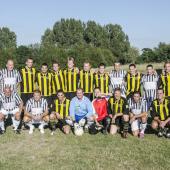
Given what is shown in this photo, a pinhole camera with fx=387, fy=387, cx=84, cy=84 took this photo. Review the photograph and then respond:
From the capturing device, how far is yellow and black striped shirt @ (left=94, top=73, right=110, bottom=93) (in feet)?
30.0

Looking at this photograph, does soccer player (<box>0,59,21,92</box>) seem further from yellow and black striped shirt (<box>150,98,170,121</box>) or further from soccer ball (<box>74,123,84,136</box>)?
yellow and black striped shirt (<box>150,98,170,121</box>)

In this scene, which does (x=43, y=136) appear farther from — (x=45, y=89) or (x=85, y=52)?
(x=85, y=52)

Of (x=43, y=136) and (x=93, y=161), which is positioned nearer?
(x=93, y=161)

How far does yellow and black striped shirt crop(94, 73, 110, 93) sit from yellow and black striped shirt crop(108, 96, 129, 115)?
862mm

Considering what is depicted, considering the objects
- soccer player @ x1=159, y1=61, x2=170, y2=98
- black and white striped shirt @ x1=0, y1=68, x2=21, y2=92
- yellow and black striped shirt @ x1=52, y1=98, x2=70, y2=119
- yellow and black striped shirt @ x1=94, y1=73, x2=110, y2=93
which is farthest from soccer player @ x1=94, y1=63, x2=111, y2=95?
black and white striped shirt @ x1=0, y1=68, x2=21, y2=92

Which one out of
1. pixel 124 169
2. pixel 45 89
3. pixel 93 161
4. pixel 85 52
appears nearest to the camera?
pixel 124 169

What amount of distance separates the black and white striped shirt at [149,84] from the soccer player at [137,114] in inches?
28.6

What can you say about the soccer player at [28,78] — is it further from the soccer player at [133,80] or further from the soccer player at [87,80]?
the soccer player at [133,80]

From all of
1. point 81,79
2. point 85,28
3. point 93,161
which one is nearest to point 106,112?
point 81,79

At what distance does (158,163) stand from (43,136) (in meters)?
2.84

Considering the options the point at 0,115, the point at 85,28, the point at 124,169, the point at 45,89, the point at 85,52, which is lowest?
the point at 124,169

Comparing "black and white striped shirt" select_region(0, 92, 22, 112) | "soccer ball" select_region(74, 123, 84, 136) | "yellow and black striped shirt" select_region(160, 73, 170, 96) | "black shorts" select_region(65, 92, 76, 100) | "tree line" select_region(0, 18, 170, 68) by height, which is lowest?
"soccer ball" select_region(74, 123, 84, 136)

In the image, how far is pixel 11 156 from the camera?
6.47 m

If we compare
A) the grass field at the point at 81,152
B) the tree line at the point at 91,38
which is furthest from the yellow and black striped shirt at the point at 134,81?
the tree line at the point at 91,38
